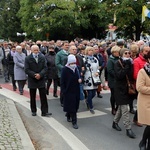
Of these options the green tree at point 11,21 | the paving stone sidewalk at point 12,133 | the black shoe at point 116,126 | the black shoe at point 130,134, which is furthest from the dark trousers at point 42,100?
the green tree at point 11,21

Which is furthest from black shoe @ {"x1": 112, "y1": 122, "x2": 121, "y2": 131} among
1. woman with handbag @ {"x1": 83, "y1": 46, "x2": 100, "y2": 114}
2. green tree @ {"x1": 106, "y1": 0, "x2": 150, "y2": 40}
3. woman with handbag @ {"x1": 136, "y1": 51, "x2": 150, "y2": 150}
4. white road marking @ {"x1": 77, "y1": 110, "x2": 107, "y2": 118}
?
green tree @ {"x1": 106, "y1": 0, "x2": 150, "y2": 40}

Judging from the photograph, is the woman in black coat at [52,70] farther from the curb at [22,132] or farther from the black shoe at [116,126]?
the black shoe at [116,126]

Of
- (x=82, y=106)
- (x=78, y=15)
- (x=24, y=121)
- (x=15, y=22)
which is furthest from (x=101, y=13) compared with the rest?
(x=24, y=121)

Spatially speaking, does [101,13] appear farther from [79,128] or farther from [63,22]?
[79,128]

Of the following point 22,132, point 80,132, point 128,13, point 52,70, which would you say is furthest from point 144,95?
point 128,13

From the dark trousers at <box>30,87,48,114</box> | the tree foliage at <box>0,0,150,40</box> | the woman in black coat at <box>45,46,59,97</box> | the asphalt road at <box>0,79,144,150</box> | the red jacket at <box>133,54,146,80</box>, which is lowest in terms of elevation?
the asphalt road at <box>0,79,144,150</box>

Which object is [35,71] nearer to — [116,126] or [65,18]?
[116,126]

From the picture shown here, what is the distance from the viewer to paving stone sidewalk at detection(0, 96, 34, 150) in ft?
17.0

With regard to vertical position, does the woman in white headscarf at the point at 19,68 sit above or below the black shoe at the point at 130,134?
above

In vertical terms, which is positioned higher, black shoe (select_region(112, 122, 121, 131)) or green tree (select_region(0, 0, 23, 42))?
green tree (select_region(0, 0, 23, 42))

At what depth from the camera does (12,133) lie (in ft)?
19.2

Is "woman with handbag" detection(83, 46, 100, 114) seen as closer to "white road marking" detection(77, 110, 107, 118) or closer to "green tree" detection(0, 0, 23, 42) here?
"white road marking" detection(77, 110, 107, 118)

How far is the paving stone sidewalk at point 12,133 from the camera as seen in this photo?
5.18 meters

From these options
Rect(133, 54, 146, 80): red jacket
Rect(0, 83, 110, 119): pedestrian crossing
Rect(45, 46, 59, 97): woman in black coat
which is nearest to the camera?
Rect(133, 54, 146, 80): red jacket
